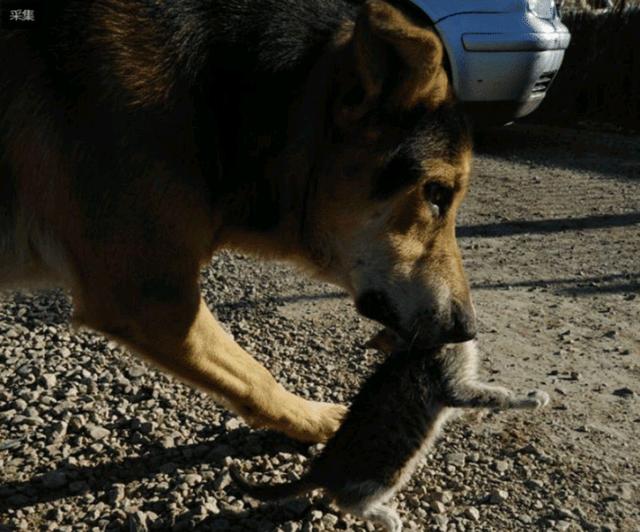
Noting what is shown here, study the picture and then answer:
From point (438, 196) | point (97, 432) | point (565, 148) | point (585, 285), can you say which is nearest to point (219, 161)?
point (438, 196)

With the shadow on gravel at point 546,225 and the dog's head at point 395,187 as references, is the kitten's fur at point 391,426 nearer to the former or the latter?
the dog's head at point 395,187

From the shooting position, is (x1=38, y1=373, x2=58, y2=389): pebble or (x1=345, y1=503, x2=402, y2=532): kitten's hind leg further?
(x1=38, y1=373, x2=58, y2=389): pebble

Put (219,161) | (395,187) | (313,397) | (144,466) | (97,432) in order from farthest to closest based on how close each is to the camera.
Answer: (313,397) < (97,432) < (144,466) < (395,187) < (219,161)

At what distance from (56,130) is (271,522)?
1810mm

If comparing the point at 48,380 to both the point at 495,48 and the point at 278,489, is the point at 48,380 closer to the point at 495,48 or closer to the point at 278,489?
the point at 278,489

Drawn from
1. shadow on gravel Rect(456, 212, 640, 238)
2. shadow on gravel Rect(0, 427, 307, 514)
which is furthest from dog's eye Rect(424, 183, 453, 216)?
shadow on gravel Rect(456, 212, 640, 238)

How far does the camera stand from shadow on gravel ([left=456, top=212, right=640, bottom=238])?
24.8 ft

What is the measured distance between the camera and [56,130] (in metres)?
3.17

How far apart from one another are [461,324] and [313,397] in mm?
1243

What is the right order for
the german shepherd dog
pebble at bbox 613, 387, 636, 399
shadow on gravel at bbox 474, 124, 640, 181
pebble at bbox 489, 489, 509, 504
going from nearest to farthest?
the german shepherd dog → pebble at bbox 489, 489, 509, 504 → pebble at bbox 613, 387, 636, 399 → shadow on gravel at bbox 474, 124, 640, 181

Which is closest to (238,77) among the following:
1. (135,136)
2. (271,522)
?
(135,136)

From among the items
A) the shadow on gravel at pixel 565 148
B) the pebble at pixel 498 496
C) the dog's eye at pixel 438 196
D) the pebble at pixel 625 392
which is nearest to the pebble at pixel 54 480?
the pebble at pixel 498 496

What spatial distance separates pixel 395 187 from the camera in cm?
344

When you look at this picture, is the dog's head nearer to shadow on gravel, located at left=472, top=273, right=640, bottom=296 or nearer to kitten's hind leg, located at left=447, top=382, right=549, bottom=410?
kitten's hind leg, located at left=447, top=382, right=549, bottom=410
